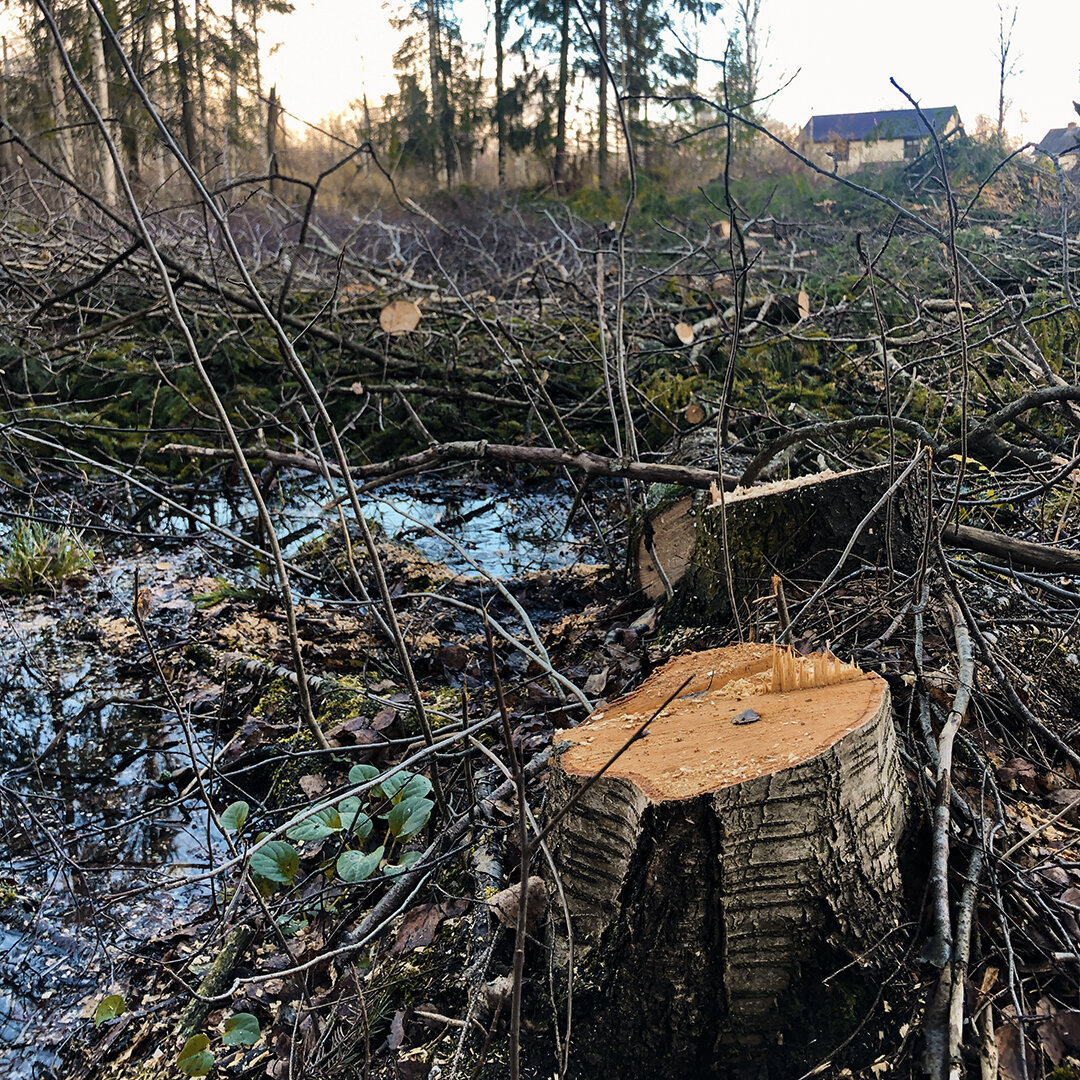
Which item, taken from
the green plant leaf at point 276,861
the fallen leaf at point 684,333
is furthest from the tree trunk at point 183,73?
the fallen leaf at point 684,333

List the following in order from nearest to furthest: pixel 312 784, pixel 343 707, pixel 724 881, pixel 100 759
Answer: pixel 724 881 < pixel 312 784 < pixel 343 707 < pixel 100 759

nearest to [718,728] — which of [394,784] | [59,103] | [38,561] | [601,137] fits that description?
[394,784]

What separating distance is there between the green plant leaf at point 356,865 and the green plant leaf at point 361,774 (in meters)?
0.19

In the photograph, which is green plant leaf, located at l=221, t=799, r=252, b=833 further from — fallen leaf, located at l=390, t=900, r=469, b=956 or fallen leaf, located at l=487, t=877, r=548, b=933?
fallen leaf, located at l=487, t=877, r=548, b=933

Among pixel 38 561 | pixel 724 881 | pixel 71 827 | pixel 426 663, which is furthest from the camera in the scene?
pixel 38 561

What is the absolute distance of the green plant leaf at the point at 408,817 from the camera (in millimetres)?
1875

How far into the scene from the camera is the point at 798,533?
8.66 feet

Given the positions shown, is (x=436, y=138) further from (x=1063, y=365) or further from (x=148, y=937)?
(x=148, y=937)

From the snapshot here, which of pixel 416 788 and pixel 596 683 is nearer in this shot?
pixel 416 788

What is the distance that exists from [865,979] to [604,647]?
1847 mm

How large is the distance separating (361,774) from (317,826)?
0.52ft

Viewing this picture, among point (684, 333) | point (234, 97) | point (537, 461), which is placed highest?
point (234, 97)

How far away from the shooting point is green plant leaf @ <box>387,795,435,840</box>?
1875 millimetres

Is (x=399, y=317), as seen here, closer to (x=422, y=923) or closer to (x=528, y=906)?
(x=422, y=923)
